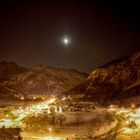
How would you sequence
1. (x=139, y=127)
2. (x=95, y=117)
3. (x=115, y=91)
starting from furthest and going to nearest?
(x=115, y=91)
(x=95, y=117)
(x=139, y=127)

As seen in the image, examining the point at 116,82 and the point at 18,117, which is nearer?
the point at 18,117

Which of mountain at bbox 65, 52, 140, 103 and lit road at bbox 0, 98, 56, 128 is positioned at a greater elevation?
mountain at bbox 65, 52, 140, 103

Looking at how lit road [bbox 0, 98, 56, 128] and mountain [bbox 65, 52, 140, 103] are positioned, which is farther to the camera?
mountain [bbox 65, 52, 140, 103]

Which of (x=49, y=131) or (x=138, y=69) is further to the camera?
(x=138, y=69)

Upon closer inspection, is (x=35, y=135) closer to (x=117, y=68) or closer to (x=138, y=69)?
(x=138, y=69)

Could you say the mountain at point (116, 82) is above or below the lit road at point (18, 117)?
above

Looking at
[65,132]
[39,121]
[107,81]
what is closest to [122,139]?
[65,132]

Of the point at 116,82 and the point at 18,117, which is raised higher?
the point at 116,82

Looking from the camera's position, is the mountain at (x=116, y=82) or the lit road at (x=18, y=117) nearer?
the lit road at (x=18, y=117)
